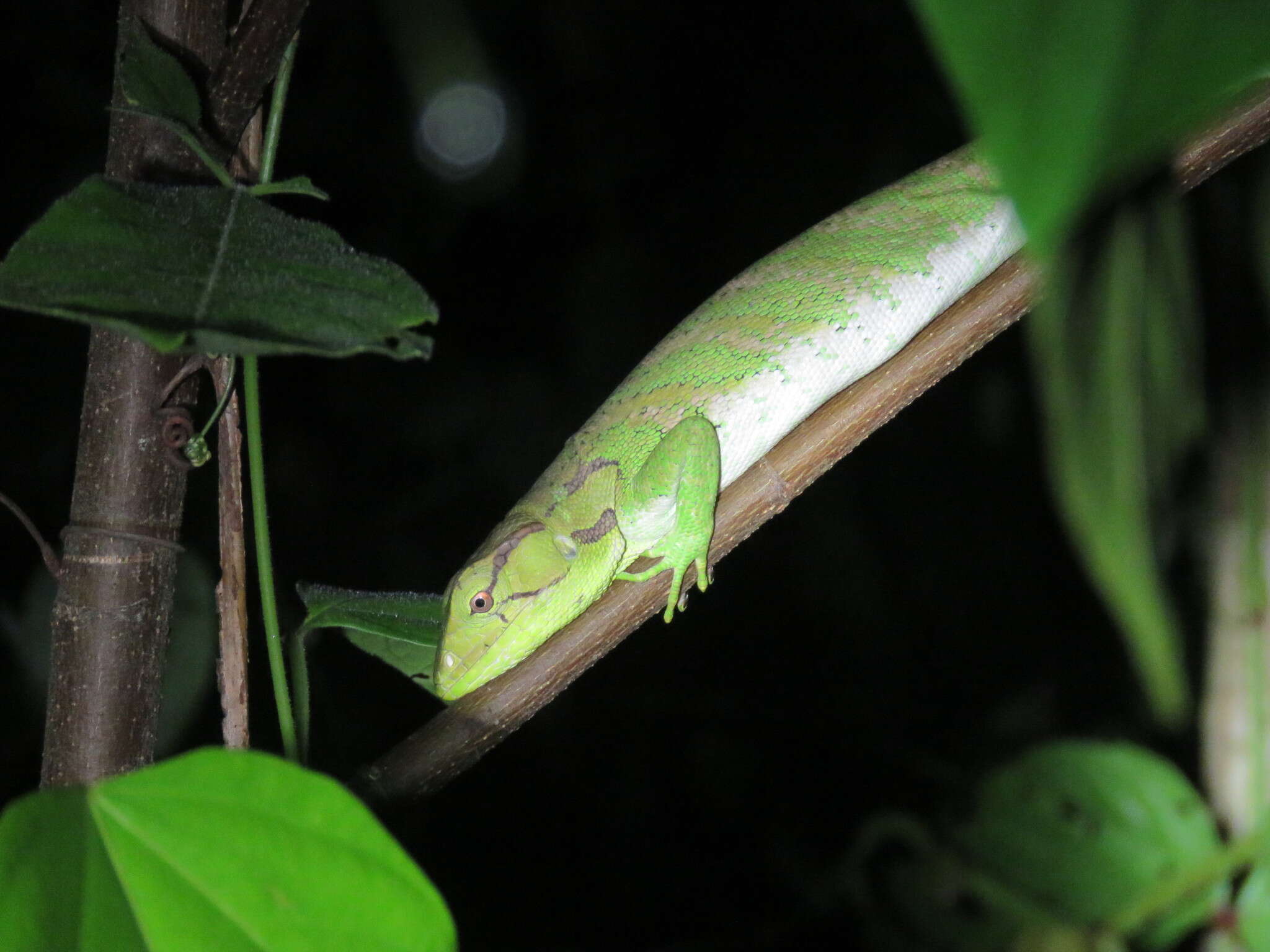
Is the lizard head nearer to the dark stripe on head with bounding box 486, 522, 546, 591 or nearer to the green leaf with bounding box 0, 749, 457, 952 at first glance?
the dark stripe on head with bounding box 486, 522, 546, 591

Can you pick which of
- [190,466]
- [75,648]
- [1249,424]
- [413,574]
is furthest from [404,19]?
[413,574]

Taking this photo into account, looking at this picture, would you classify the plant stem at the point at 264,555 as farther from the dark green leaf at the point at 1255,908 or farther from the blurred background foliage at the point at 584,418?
the blurred background foliage at the point at 584,418

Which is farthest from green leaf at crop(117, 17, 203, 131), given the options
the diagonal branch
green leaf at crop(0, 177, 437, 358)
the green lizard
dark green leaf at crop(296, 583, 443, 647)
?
the green lizard

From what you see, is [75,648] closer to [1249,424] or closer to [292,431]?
[1249,424]

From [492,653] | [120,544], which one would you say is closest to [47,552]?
[120,544]

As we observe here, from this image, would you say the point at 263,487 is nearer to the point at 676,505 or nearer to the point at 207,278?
the point at 207,278

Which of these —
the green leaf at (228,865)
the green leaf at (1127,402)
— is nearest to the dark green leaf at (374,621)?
the green leaf at (228,865)
